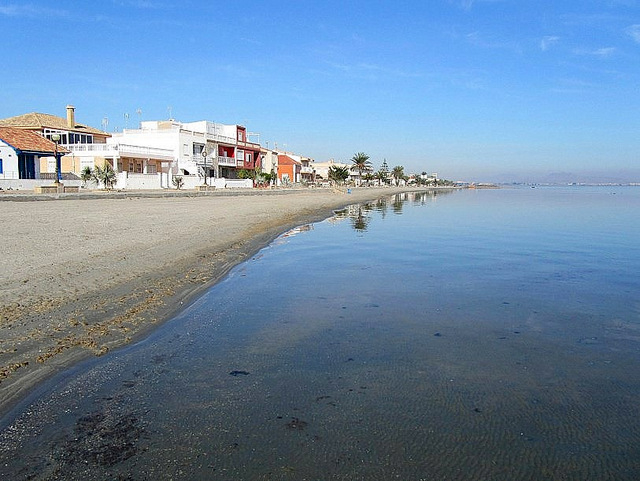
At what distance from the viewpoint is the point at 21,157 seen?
41719 mm

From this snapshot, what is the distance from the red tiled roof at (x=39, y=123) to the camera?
55469 mm

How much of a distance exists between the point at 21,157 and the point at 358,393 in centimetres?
4494

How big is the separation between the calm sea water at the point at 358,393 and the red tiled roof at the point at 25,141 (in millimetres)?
38998

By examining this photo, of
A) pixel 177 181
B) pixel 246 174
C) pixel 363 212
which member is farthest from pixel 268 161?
pixel 363 212

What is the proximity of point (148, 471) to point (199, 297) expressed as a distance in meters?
5.63

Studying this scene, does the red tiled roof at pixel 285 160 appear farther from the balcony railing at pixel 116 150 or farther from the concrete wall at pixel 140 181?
the concrete wall at pixel 140 181

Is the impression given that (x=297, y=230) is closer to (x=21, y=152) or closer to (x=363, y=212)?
(x=363, y=212)

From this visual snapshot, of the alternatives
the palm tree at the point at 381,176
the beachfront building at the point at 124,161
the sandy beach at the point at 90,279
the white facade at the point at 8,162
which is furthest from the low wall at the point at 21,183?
the palm tree at the point at 381,176

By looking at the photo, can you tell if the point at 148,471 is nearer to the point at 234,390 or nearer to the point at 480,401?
the point at 234,390

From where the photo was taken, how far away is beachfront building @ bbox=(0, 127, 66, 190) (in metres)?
39.9

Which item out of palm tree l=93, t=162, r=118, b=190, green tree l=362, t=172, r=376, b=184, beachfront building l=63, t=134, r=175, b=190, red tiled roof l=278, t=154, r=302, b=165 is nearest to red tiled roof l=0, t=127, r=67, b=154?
palm tree l=93, t=162, r=118, b=190

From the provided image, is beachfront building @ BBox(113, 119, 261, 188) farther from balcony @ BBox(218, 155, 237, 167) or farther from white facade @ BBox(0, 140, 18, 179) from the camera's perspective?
white facade @ BBox(0, 140, 18, 179)

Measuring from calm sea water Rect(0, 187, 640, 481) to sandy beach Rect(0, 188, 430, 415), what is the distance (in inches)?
16.6

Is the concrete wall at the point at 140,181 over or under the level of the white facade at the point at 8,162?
under
